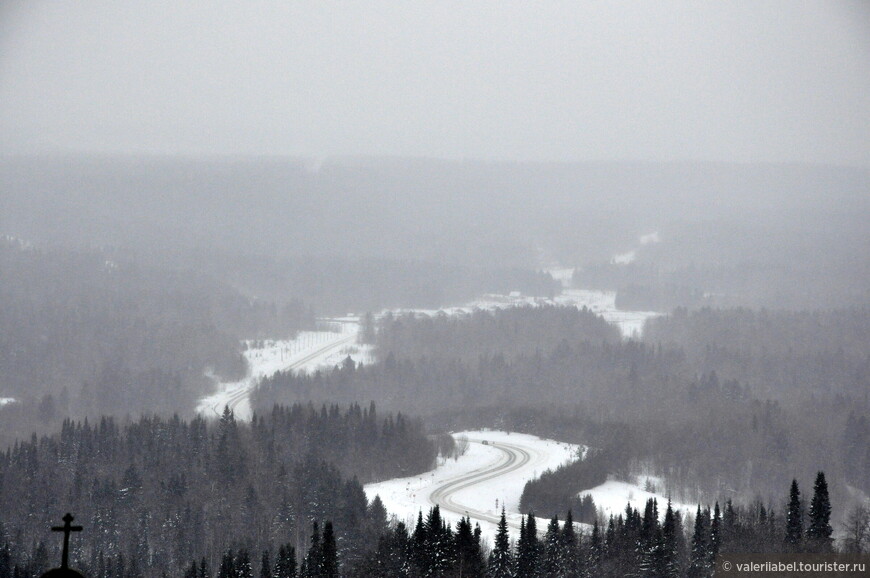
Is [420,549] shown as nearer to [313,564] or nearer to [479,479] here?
[313,564]

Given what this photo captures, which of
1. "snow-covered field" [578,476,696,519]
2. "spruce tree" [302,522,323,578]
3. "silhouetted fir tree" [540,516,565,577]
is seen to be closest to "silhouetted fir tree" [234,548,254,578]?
"spruce tree" [302,522,323,578]

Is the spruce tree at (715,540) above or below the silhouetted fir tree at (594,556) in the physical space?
above

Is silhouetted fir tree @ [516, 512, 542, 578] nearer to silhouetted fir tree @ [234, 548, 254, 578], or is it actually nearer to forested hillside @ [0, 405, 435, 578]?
forested hillside @ [0, 405, 435, 578]

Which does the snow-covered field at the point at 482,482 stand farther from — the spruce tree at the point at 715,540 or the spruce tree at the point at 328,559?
the spruce tree at the point at 715,540

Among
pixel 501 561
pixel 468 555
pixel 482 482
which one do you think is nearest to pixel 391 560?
pixel 468 555

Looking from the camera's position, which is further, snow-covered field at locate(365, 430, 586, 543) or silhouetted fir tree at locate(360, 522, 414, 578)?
snow-covered field at locate(365, 430, 586, 543)

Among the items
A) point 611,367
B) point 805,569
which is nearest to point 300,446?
point 805,569

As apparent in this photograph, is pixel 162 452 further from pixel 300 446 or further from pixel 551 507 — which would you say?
pixel 551 507

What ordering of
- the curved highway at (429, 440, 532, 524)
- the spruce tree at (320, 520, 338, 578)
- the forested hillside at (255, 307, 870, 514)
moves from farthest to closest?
the forested hillside at (255, 307, 870, 514), the curved highway at (429, 440, 532, 524), the spruce tree at (320, 520, 338, 578)

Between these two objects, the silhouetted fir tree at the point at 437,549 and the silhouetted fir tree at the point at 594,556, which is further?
the silhouetted fir tree at the point at 594,556

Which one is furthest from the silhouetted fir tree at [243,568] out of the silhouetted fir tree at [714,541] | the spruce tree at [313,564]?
the silhouetted fir tree at [714,541]
